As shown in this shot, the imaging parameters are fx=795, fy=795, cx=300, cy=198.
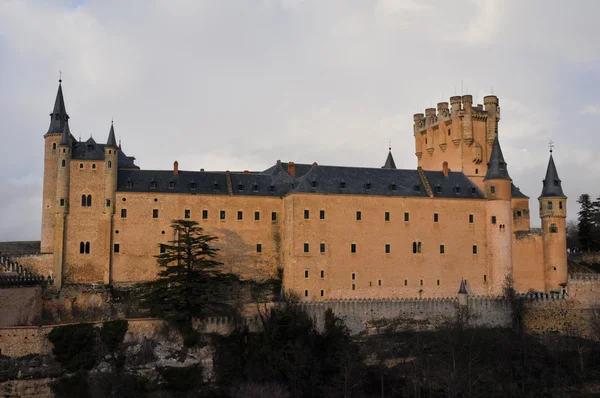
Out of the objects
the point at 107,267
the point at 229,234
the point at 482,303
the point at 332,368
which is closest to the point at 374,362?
the point at 332,368

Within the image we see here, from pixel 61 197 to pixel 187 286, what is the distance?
11903 mm

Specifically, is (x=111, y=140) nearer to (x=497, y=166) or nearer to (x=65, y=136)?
(x=65, y=136)

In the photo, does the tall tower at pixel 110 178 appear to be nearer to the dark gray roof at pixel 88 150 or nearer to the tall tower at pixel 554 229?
the dark gray roof at pixel 88 150

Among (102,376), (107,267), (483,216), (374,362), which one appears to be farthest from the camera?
(483,216)

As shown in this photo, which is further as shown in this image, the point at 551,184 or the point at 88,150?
the point at 551,184

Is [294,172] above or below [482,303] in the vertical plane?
above

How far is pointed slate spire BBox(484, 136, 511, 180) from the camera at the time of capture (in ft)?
189

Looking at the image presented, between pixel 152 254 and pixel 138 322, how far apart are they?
25.6ft

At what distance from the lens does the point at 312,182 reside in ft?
181

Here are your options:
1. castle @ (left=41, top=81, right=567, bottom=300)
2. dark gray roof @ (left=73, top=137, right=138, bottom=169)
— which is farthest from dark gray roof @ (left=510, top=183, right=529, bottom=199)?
dark gray roof @ (left=73, top=137, right=138, bottom=169)

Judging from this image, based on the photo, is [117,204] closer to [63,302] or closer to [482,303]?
[63,302]

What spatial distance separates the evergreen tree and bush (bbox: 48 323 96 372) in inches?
1742

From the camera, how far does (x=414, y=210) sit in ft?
184

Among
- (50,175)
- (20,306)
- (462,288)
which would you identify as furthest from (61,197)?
(462,288)
